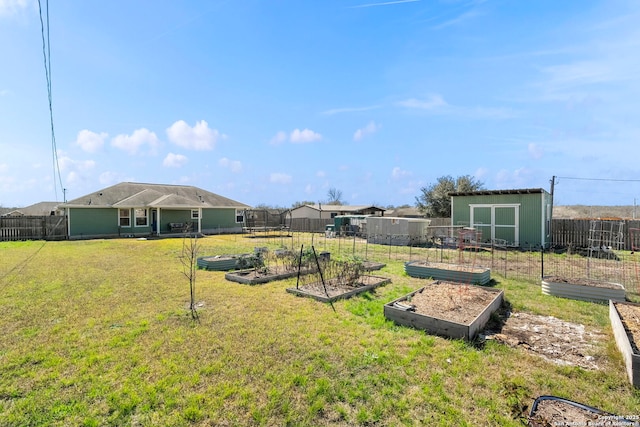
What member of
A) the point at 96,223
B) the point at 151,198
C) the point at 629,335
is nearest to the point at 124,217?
the point at 96,223

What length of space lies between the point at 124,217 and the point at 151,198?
88.3 inches

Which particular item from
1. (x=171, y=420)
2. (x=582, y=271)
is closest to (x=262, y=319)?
(x=171, y=420)

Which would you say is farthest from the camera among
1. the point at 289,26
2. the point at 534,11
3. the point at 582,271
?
the point at 289,26

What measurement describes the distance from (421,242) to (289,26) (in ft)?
40.5

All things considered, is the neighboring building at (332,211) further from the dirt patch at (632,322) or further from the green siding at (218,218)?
the dirt patch at (632,322)

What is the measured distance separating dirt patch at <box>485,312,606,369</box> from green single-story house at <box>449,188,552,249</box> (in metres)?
11.2

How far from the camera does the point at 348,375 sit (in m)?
3.48

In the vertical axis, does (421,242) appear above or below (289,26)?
below

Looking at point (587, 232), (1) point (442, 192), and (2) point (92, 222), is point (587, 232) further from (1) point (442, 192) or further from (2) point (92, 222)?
(2) point (92, 222)

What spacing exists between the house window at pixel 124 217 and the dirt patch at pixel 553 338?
23598 mm

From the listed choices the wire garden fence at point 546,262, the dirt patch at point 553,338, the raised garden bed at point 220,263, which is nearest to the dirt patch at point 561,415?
the dirt patch at point 553,338

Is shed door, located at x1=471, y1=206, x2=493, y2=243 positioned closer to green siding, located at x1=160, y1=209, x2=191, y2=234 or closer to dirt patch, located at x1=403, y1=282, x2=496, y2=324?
dirt patch, located at x1=403, y1=282, x2=496, y2=324

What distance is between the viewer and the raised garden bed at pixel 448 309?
4.59 meters

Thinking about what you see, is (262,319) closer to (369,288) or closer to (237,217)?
(369,288)
